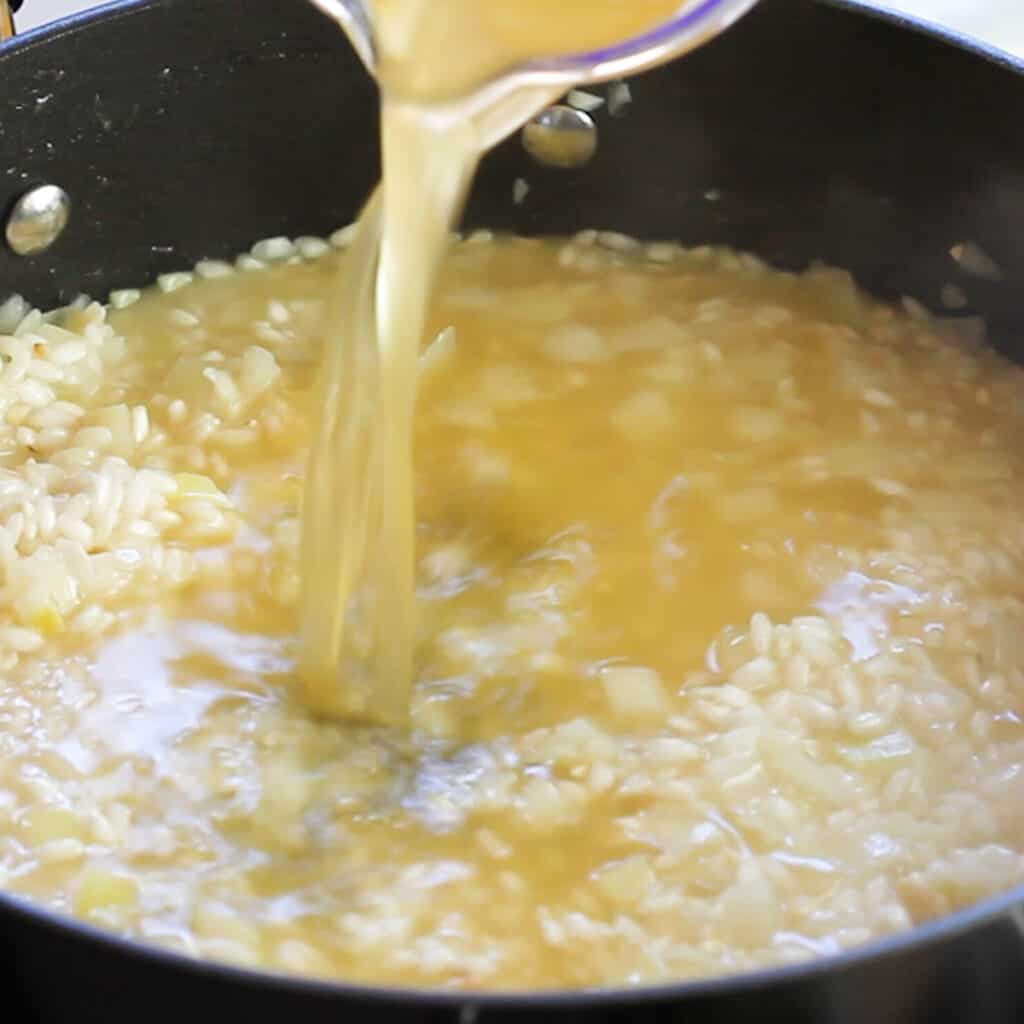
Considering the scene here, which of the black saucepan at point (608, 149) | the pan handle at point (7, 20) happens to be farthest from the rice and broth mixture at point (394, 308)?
the pan handle at point (7, 20)

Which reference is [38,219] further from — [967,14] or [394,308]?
[967,14]

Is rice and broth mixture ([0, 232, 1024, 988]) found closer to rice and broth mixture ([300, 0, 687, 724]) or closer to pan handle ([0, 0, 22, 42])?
rice and broth mixture ([300, 0, 687, 724])

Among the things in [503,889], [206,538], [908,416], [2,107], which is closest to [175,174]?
[2,107]

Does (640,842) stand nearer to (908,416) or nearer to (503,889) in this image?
(503,889)

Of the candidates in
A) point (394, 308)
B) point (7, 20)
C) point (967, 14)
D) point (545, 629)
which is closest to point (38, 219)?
point (7, 20)

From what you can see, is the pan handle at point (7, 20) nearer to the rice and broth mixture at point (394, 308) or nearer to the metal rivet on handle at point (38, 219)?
the metal rivet on handle at point (38, 219)
